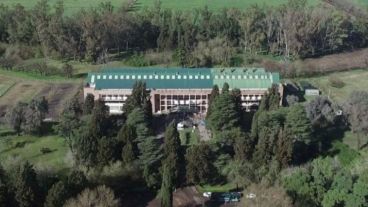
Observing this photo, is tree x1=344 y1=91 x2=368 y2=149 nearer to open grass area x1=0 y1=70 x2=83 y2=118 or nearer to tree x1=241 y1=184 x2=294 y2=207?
tree x1=241 y1=184 x2=294 y2=207

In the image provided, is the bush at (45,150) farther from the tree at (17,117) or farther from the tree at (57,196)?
the tree at (57,196)

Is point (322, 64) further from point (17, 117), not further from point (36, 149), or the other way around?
point (17, 117)

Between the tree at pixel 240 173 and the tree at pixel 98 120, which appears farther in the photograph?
the tree at pixel 98 120

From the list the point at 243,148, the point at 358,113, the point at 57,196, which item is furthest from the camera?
the point at 358,113

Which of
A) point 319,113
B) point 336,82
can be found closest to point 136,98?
point 319,113

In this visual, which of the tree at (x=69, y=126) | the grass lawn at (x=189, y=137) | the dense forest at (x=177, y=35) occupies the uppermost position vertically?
the dense forest at (x=177, y=35)

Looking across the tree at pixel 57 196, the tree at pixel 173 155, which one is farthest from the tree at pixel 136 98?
the tree at pixel 57 196
